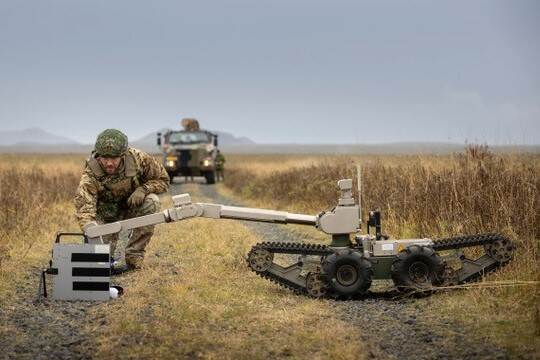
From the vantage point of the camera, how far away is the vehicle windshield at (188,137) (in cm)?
3422

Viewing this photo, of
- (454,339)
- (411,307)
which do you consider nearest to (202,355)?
(454,339)

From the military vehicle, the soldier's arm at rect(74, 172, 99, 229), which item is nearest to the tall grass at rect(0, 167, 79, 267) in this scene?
the soldier's arm at rect(74, 172, 99, 229)

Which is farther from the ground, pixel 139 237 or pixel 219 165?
pixel 219 165

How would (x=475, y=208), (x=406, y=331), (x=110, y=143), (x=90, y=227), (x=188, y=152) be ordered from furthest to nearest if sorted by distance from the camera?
1. (x=188, y=152)
2. (x=475, y=208)
3. (x=110, y=143)
4. (x=90, y=227)
5. (x=406, y=331)

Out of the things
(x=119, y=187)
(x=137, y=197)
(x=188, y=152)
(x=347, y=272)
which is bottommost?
(x=347, y=272)

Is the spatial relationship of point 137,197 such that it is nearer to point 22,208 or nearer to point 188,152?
point 22,208

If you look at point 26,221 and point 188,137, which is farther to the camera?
point 188,137

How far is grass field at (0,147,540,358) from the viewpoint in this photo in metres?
5.50

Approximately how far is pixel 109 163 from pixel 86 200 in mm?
478

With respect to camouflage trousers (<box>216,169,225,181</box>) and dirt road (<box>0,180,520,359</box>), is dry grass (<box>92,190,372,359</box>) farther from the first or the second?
camouflage trousers (<box>216,169,225,181</box>)

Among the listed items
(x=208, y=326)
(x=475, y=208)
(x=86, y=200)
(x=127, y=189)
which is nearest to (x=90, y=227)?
(x=86, y=200)

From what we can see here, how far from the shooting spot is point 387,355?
514 cm

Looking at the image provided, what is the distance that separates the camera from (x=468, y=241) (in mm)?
6855

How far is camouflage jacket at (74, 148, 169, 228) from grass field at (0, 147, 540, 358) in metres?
0.89
